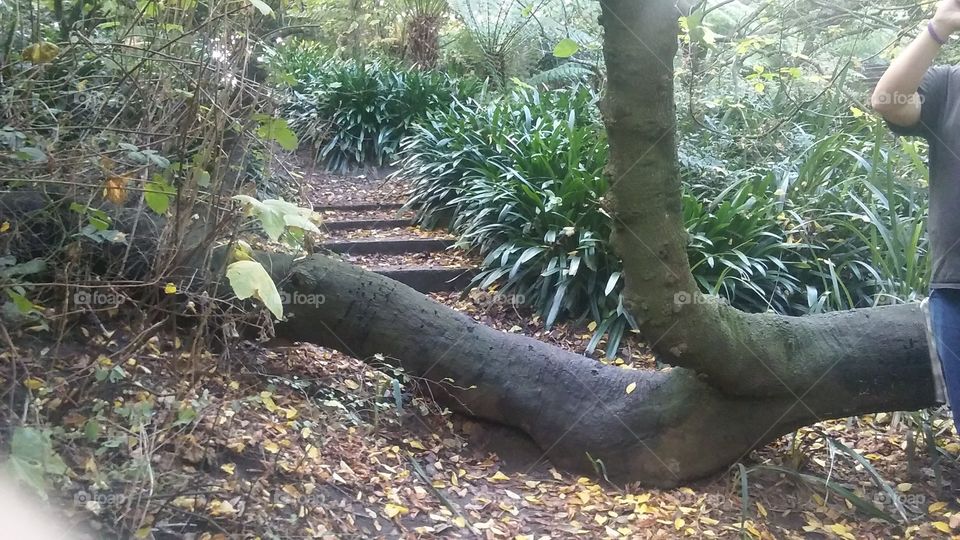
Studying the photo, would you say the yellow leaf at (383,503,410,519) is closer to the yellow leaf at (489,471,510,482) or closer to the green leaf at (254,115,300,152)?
the yellow leaf at (489,471,510,482)

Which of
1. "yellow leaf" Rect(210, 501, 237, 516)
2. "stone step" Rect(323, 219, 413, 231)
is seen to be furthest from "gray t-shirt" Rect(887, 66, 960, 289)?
"stone step" Rect(323, 219, 413, 231)

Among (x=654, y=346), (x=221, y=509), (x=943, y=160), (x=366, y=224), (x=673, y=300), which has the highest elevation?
(x=943, y=160)

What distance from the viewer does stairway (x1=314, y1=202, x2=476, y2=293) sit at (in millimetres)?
5516

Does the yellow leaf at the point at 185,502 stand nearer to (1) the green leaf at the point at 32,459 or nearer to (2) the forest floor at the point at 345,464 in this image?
(2) the forest floor at the point at 345,464

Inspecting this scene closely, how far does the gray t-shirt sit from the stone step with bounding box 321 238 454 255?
4.27 metres

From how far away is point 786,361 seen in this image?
301 cm

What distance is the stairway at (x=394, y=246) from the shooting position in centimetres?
552

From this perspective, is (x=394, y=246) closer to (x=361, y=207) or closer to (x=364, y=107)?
(x=361, y=207)

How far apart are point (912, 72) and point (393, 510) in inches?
89.8

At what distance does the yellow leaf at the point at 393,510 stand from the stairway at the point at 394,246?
251 centimetres

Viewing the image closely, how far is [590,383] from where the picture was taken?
337 centimetres

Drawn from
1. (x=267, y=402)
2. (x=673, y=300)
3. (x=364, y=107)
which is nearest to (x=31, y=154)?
(x=267, y=402)

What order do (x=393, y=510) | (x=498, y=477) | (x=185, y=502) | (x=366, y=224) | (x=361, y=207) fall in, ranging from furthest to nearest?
(x=361, y=207)
(x=366, y=224)
(x=498, y=477)
(x=393, y=510)
(x=185, y=502)

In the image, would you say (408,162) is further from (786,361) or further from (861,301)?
(786,361)
